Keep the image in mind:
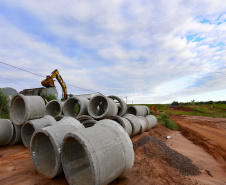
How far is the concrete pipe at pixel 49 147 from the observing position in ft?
10.7

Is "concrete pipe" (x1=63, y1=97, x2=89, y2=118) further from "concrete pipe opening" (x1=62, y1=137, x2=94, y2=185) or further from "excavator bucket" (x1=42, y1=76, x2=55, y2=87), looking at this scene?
"excavator bucket" (x1=42, y1=76, x2=55, y2=87)

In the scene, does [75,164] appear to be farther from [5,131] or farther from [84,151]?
[5,131]

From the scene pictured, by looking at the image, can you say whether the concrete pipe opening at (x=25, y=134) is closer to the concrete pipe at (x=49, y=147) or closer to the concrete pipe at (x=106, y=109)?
the concrete pipe at (x=49, y=147)

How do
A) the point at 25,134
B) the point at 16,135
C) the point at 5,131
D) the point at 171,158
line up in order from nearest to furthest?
1. the point at 171,158
2. the point at 5,131
3. the point at 25,134
4. the point at 16,135

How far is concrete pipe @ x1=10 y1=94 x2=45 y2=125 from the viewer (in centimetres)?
561

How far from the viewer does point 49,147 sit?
4.27m

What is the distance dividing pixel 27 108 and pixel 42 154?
7.34ft

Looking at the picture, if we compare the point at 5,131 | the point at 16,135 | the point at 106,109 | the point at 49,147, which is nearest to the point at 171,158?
the point at 106,109

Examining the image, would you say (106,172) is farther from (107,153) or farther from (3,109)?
(3,109)

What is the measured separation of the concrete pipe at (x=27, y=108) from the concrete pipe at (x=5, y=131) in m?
0.31

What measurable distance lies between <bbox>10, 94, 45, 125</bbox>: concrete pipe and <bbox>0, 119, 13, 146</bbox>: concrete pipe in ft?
1.01

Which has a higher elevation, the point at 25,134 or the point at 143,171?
the point at 25,134

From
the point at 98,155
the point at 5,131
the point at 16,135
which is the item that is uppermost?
the point at 98,155

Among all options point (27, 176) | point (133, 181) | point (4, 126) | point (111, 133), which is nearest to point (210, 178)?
point (133, 181)
